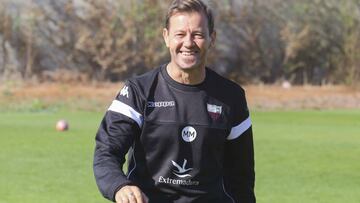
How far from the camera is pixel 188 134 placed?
13.1 feet

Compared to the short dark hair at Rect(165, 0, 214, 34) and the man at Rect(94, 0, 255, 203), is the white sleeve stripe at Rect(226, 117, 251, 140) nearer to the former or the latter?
the man at Rect(94, 0, 255, 203)

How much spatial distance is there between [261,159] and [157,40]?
14146 mm

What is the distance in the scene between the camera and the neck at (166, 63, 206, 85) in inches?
158

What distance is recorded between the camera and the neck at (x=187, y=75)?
4.02 metres

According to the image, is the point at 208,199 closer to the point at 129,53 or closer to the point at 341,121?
the point at 341,121

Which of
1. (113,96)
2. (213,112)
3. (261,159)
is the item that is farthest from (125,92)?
(113,96)

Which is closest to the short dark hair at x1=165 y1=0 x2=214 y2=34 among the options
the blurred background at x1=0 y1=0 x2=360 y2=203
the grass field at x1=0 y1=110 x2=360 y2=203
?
the grass field at x1=0 y1=110 x2=360 y2=203

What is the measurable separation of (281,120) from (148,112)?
1413 cm

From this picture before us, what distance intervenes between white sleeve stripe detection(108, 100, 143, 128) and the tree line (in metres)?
21.2

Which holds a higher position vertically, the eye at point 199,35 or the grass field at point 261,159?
the eye at point 199,35

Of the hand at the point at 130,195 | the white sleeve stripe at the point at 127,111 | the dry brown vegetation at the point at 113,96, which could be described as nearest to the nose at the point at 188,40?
the white sleeve stripe at the point at 127,111

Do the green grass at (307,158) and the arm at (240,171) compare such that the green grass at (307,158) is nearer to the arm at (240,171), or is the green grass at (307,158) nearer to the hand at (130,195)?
the arm at (240,171)

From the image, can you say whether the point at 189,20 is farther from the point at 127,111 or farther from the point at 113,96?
the point at 113,96

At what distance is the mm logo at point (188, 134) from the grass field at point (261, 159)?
482cm
